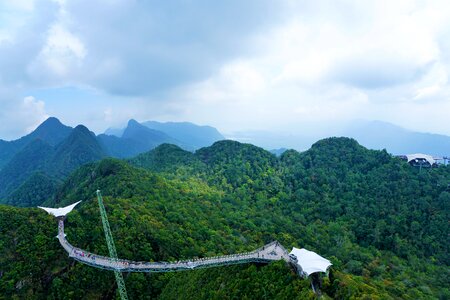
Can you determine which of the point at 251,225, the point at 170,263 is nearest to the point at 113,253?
the point at 170,263

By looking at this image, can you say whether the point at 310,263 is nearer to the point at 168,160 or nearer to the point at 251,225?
the point at 251,225

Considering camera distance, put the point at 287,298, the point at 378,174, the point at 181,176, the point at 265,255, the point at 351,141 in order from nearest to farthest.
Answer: the point at 287,298, the point at 265,255, the point at 378,174, the point at 181,176, the point at 351,141

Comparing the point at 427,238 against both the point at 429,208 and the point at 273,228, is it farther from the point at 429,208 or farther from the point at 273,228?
the point at 273,228

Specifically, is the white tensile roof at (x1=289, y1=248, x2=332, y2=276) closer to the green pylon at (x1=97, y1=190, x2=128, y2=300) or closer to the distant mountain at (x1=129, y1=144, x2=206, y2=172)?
the green pylon at (x1=97, y1=190, x2=128, y2=300)

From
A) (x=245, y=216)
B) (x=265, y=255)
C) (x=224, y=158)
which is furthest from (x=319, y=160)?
(x=265, y=255)

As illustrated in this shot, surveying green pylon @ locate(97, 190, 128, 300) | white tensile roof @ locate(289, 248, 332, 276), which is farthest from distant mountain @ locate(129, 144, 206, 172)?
white tensile roof @ locate(289, 248, 332, 276)

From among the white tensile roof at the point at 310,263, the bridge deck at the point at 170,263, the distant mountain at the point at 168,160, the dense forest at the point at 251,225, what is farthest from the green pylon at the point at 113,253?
the distant mountain at the point at 168,160

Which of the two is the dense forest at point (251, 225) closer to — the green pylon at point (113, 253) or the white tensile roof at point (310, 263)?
the white tensile roof at point (310, 263)
